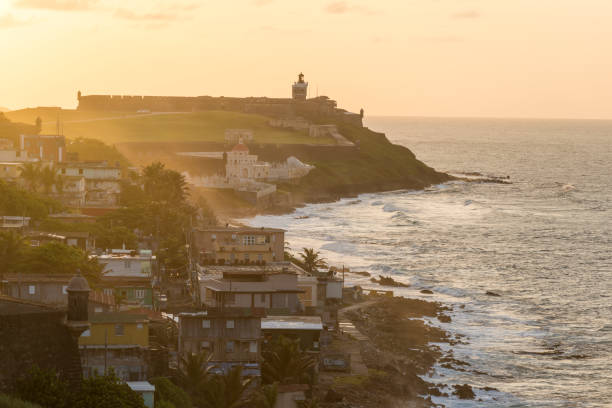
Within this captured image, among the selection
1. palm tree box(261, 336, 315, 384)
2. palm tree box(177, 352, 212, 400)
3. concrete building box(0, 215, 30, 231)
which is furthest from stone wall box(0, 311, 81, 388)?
concrete building box(0, 215, 30, 231)

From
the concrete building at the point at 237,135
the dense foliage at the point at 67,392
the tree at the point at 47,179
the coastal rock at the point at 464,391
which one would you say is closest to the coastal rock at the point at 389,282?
the tree at the point at 47,179

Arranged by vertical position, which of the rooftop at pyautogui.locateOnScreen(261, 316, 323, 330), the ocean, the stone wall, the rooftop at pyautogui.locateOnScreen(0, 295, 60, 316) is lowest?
the ocean

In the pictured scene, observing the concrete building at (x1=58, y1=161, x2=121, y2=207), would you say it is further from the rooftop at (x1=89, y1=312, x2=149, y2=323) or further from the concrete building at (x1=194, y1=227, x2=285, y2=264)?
the rooftop at (x1=89, y1=312, x2=149, y2=323)

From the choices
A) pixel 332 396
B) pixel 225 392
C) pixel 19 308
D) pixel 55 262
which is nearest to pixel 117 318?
pixel 225 392

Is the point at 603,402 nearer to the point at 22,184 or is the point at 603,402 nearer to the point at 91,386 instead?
the point at 91,386

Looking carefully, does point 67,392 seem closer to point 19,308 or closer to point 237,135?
point 19,308

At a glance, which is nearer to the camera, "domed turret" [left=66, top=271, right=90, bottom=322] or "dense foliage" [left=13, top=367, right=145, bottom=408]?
"dense foliage" [left=13, top=367, right=145, bottom=408]

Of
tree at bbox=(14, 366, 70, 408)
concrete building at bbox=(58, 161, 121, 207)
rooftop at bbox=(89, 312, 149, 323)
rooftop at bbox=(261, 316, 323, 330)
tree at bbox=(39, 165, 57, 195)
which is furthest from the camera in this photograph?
concrete building at bbox=(58, 161, 121, 207)
